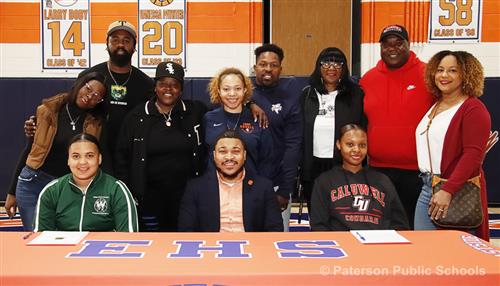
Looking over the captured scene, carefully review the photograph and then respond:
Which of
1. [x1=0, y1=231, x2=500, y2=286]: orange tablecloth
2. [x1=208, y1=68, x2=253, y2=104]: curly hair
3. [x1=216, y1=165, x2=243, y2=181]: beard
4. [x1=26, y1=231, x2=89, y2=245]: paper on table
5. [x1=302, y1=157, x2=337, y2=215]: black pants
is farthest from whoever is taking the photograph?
[x1=302, y1=157, x2=337, y2=215]: black pants

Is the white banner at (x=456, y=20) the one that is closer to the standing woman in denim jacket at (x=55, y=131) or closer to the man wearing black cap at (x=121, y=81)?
the man wearing black cap at (x=121, y=81)

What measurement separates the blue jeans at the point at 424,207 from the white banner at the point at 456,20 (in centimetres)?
477

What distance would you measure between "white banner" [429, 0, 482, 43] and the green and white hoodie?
229 inches

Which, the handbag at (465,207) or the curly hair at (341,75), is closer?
the handbag at (465,207)

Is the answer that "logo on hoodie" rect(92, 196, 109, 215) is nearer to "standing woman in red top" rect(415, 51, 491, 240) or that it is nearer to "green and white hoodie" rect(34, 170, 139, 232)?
"green and white hoodie" rect(34, 170, 139, 232)

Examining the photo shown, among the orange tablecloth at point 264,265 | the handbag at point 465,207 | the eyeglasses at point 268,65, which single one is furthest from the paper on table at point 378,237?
the eyeglasses at point 268,65

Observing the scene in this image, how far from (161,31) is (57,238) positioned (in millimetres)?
5535

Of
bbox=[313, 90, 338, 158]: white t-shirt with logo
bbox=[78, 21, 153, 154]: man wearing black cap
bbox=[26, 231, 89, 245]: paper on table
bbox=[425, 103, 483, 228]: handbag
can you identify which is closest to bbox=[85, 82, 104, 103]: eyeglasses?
bbox=[78, 21, 153, 154]: man wearing black cap

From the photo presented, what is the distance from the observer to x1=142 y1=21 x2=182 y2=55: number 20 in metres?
7.50

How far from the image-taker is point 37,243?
2289 millimetres

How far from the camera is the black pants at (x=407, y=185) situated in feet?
11.6

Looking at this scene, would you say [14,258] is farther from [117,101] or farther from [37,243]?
[117,101]

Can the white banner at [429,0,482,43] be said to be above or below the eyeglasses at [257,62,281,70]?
above

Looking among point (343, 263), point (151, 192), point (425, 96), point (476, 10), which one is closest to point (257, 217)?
point (151, 192)
